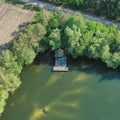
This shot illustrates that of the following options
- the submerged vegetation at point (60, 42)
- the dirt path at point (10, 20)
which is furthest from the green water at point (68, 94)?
the dirt path at point (10, 20)

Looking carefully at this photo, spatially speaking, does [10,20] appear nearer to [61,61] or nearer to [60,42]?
[60,42]

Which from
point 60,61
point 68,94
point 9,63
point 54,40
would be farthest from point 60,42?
point 9,63

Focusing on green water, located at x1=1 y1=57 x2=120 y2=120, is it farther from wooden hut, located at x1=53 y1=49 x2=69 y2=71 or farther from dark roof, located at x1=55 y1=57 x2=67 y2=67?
dark roof, located at x1=55 y1=57 x2=67 y2=67

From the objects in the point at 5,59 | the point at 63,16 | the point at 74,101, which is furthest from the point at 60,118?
the point at 63,16

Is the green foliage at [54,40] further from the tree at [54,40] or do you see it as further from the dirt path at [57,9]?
Result: the dirt path at [57,9]

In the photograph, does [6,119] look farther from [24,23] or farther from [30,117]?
[24,23]

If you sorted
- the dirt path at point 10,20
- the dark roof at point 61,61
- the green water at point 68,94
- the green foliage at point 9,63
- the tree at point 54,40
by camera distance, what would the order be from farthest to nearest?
the dirt path at point 10,20 → the dark roof at point 61,61 → the tree at point 54,40 → the green foliage at point 9,63 → the green water at point 68,94
